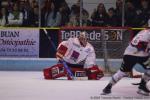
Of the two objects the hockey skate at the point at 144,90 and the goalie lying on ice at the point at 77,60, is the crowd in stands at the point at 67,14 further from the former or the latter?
the hockey skate at the point at 144,90

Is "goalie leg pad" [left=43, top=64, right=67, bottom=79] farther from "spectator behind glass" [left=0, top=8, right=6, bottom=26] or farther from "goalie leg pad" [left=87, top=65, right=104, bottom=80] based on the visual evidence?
"spectator behind glass" [left=0, top=8, right=6, bottom=26]

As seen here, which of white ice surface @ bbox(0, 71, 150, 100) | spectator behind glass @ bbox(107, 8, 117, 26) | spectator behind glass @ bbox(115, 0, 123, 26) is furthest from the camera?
spectator behind glass @ bbox(115, 0, 123, 26)

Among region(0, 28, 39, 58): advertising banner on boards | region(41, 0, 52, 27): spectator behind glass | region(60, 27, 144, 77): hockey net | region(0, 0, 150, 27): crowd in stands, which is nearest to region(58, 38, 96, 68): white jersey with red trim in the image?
region(60, 27, 144, 77): hockey net

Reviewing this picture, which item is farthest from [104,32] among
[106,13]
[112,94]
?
[112,94]

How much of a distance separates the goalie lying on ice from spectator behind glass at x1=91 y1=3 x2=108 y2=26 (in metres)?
2.20

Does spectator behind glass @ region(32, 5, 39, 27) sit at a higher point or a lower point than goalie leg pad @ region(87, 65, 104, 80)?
higher

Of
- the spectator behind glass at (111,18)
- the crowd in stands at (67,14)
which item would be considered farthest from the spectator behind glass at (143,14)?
the spectator behind glass at (111,18)

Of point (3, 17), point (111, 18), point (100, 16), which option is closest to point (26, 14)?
point (3, 17)

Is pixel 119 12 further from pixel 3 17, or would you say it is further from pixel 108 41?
pixel 3 17

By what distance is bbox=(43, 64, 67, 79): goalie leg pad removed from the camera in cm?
1035

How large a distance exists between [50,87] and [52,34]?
128 inches

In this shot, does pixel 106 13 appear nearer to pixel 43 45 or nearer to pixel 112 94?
pixel 43 45

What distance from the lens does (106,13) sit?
12539 mm

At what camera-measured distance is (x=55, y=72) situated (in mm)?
10383
